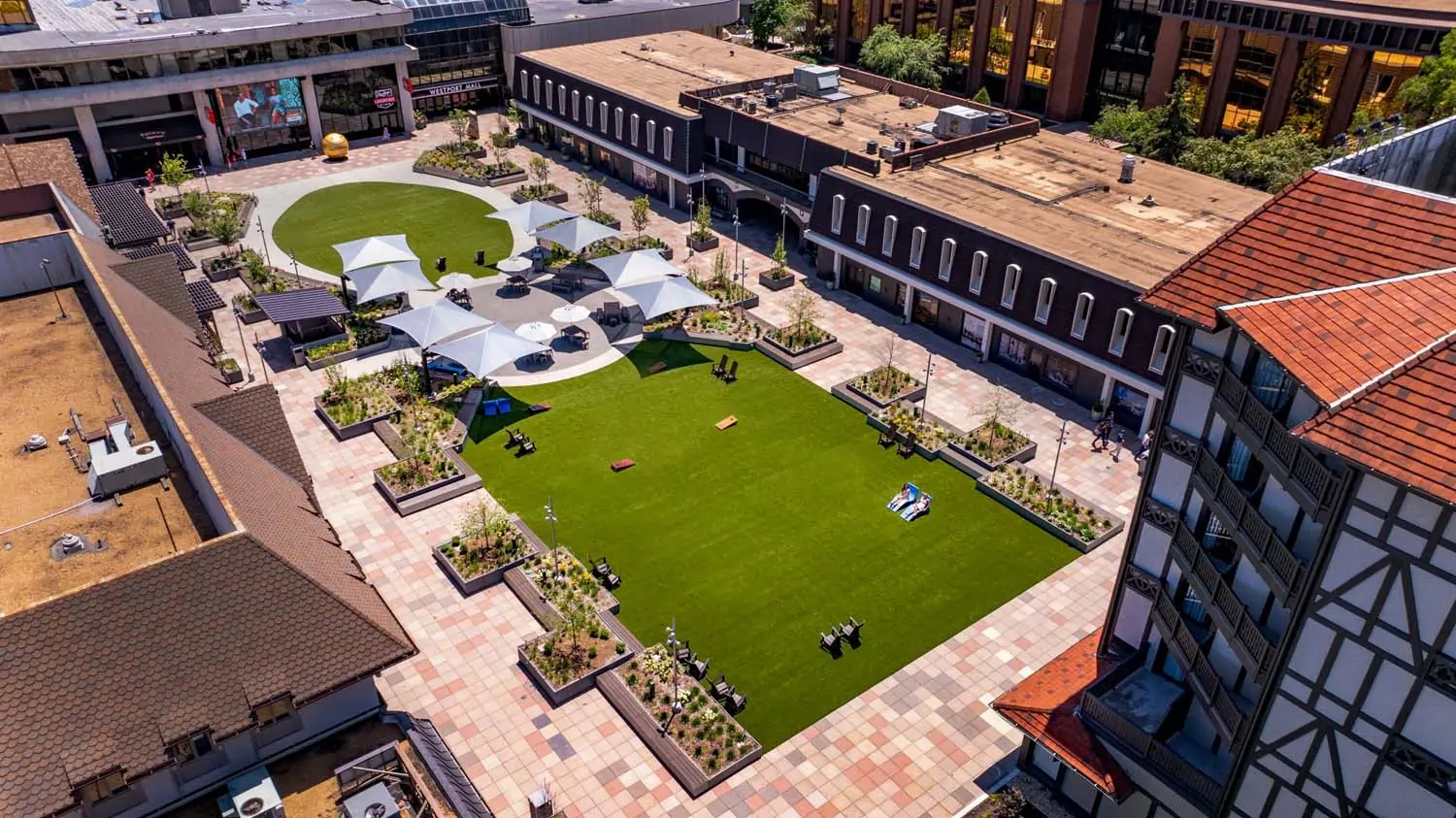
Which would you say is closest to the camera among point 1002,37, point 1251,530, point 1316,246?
point 1316,246

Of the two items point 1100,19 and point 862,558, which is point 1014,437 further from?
point 1100,19

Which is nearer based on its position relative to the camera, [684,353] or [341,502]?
[341,502]

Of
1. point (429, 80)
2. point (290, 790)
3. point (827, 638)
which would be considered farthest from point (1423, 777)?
point (429, 80)

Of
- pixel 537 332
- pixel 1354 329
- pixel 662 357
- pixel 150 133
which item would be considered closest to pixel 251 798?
pixel 1354 329

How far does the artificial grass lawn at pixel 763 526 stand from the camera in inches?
1528

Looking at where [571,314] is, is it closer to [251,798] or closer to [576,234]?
[576,234]

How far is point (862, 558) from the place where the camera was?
141 ft

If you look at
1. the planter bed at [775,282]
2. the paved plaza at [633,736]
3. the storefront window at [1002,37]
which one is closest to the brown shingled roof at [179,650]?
the paved plaza at [633,736]

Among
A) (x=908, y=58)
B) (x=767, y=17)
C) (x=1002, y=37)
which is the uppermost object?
(x=1002, y=37)

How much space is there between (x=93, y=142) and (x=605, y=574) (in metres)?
66.1

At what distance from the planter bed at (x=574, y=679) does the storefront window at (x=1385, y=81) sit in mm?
69377

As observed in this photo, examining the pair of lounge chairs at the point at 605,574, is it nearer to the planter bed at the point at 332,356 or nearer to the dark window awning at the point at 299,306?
the planter bed at the point at 332,356

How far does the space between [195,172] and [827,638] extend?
7335 cm

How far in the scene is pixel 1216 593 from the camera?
2623 cm
